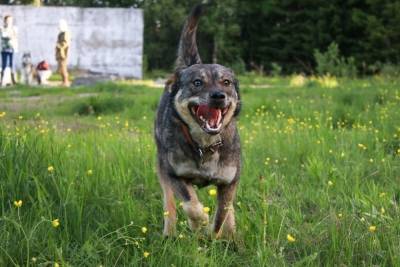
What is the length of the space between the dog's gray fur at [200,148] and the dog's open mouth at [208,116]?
0.01m

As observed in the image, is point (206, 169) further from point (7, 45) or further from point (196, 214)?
point (7, 45)

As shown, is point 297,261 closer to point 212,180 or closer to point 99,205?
point 212,180

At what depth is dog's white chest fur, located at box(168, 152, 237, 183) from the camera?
3543 millimetres

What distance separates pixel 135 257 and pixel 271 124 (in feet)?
16.2

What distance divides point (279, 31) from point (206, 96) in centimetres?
3605

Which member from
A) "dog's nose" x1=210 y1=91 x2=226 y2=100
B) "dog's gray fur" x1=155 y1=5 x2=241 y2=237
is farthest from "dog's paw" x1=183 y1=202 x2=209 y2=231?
"dog's nose" x1=210 y1=91 x2=226 y2=100

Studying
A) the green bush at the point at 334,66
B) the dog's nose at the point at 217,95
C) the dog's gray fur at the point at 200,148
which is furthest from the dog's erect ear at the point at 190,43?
the green bush at the point at 334,66

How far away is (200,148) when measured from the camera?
140 inches

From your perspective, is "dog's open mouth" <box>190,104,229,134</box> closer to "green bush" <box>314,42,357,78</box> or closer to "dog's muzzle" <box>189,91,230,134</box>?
"dog's muzzle" <box>189,91,230,134</box>

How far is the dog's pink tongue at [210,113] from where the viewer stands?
3518 mm

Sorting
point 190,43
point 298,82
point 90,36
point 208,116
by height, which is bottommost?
point 298,82

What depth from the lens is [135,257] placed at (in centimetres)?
289

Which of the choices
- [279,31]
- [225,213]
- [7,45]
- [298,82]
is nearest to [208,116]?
[225,213]

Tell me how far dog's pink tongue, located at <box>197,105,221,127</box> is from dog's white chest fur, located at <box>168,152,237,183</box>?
0.21 m
